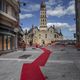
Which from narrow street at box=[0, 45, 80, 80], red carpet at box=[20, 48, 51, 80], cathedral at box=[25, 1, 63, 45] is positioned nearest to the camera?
red carpet at box=[20, 48, 51, 80]

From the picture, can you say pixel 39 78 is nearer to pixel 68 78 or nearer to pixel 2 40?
pixel 68 78

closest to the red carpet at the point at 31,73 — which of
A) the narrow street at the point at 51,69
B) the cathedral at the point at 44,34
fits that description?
the narrow street at the point at 51,69

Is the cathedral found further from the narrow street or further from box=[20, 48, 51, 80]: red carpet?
box=[20, 48, 51, 80]: red carpet

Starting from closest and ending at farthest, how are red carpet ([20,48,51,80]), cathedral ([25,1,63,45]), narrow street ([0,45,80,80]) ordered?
red carpet ([20,48,51,80])
narrow street ([0,45,80,80])
cathedral ([25,1,63,45])

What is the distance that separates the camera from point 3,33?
119ft

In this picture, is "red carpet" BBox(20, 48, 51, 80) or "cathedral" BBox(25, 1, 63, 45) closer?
"red carpet" BBox(20, 48, 51, 80)

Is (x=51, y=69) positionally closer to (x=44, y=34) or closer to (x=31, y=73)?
(x=31, y=73)

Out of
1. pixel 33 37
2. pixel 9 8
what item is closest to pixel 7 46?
pixel 9 8

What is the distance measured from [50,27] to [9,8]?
141 meters

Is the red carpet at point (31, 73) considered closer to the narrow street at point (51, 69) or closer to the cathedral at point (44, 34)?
the narrow street at point (51, 69)

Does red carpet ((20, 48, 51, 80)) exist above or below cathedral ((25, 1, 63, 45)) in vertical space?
below

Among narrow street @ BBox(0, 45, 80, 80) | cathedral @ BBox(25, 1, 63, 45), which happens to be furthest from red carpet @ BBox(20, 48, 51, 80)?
cathedral @ BBox(25, 1, 63, 45)

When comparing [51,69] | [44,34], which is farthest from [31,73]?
[44,34]

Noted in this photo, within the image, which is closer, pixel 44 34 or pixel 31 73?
pixel 31 73
